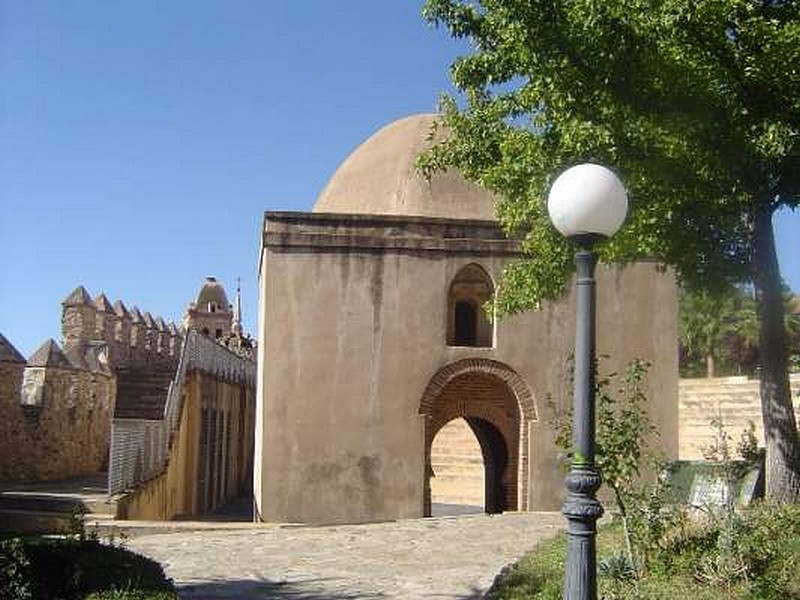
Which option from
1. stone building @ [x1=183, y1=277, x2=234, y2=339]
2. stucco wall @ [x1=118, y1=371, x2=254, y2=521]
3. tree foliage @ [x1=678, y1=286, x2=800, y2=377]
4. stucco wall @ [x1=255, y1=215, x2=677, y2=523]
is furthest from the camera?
stone building @ [x1=183, y1=277, x2=234, y2=339]

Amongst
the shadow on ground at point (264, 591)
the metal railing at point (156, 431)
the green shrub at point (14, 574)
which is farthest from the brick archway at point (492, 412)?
the green shrub at point (14, 574)

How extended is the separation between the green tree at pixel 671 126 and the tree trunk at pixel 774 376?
1 centimetres

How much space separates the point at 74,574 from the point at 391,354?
963 cm

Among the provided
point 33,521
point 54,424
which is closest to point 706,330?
point 54,424

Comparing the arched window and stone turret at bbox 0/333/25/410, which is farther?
stone turret at bbox 0/333/25/410

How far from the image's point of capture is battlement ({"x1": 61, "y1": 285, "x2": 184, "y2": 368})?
78.4 ft

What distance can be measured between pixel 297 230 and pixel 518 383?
14.9 feet

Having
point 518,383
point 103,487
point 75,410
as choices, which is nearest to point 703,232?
point 518,383

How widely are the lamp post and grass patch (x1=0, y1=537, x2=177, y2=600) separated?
9.52ft

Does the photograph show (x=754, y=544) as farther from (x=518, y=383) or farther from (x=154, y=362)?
(x=154, y=362)

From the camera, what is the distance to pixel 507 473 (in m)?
18.0

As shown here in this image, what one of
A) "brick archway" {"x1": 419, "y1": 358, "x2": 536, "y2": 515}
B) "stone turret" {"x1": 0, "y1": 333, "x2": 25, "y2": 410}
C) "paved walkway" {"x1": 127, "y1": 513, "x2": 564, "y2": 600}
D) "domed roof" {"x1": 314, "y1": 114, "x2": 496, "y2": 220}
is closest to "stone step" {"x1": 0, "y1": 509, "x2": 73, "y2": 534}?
"paved walkway" {"x1": 127, "y1": 513, "x2": 564, "y2": 600}

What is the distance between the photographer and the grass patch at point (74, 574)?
641cm

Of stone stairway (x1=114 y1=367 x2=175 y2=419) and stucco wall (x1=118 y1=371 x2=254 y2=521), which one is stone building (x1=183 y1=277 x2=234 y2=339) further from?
stone stairway (x1=114 y1=367 x2=175 y2=419)
